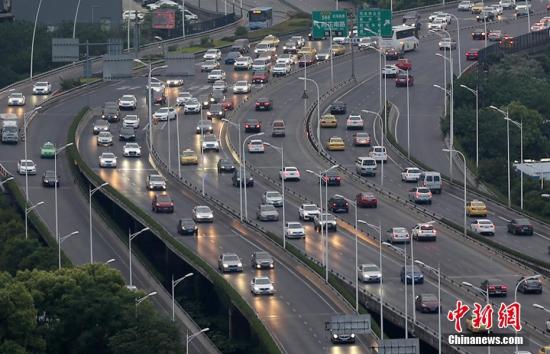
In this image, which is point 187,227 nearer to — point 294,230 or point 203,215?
point 203,215

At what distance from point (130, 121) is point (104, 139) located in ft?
26.9

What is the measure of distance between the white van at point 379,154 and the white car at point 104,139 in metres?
22.0

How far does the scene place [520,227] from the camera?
513 ft

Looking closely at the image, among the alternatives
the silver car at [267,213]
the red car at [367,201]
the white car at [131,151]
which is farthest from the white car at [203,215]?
the white car at [131,151]

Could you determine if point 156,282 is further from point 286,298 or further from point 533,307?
point 533,307

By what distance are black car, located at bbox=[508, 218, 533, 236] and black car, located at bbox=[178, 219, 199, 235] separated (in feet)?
69.2

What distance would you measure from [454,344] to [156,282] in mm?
37591

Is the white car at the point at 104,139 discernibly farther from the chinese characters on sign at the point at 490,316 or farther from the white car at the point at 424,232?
the chinese characters on sign at the point at 490,316

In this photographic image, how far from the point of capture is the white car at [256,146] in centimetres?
18525

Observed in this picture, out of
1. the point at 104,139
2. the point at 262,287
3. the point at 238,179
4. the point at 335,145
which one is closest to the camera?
the point at 262,287

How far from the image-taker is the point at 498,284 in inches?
5433

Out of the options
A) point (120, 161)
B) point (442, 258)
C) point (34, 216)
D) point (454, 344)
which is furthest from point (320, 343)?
point (120, 161)

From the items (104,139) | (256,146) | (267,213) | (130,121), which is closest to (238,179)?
(267,213)

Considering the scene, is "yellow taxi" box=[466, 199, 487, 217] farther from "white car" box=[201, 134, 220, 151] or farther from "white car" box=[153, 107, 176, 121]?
"white car" box=[153, 107, 176, 121]
